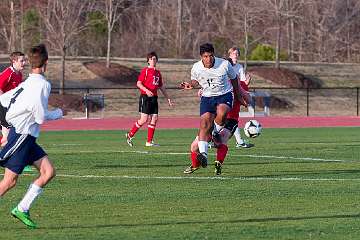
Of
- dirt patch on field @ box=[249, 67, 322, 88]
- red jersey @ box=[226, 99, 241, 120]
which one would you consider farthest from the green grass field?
dirt patch on field @ box=[249, 67, 322, 88]

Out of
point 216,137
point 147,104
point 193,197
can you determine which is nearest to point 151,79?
point 147,104

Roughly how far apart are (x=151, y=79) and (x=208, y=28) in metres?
44.8

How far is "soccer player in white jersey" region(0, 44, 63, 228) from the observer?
1074 cm

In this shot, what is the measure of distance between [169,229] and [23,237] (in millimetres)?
1488

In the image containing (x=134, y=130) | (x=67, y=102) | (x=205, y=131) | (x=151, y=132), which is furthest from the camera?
(x=67, y=102)

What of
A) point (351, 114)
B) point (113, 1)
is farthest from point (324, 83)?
point (113, 1)

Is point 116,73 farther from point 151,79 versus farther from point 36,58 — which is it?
point 36,58

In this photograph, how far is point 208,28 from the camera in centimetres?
6944

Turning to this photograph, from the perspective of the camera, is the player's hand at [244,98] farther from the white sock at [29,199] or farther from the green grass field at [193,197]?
the white sock at [29,199]

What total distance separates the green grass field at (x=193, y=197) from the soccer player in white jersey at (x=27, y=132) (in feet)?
1.38

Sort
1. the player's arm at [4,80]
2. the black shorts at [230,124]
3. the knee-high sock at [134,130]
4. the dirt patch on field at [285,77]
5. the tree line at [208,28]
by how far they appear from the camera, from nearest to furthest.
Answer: the black shorts at [230,124] < the player's arm at [4,80] < the knee-high sock at [134,130] < the dirt patch on field at [285,77] < the tree line at [208,28]

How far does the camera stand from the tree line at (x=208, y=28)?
58281mm

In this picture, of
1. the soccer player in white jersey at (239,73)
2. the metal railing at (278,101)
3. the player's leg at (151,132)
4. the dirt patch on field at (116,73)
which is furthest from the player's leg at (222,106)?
the dirt patch on field at (116,73)

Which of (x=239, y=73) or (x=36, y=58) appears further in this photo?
(x=239, y=73)
